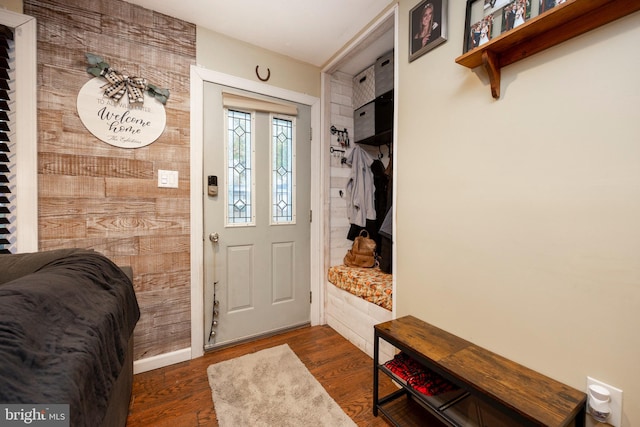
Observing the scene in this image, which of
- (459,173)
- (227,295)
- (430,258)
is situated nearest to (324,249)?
(227,295)

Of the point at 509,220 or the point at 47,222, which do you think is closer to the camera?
the point at 509,220

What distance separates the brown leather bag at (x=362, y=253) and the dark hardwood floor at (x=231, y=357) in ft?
2.18

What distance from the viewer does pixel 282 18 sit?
5.98 ft

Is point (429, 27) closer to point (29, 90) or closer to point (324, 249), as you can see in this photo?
point (324, 249)

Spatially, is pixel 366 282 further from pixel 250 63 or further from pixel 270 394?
pixel 250 63

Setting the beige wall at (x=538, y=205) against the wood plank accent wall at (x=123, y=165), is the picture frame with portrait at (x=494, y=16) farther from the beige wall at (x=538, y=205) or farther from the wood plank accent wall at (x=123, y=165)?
the wood plank accent wall at (x=123, y=165)

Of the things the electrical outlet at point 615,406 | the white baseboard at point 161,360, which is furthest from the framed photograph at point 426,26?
the white baseboard at point 161,360

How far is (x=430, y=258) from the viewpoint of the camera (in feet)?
4.81

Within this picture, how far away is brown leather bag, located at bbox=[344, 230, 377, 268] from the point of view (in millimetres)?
2385

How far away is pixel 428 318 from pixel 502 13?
1511 millimetres

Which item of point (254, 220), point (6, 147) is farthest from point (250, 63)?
point (6, 147)

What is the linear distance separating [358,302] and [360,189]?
104 centimetres

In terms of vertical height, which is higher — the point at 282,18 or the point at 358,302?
the point at 282,18

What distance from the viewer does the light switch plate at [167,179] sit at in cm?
183
